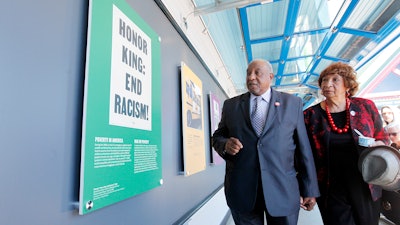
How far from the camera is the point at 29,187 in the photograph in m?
0.68

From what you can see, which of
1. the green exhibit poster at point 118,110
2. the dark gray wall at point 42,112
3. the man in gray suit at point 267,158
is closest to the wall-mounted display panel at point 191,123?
the green exhibit poster at point 118,110

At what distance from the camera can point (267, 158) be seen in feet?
3.95

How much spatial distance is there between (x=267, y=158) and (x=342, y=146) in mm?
568

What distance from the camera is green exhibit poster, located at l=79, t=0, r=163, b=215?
90 centimetres

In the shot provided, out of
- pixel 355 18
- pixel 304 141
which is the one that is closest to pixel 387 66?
pixel 355 18

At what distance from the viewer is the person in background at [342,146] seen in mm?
1310

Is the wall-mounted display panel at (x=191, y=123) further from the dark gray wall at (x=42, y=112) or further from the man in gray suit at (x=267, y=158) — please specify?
the dark gray wall at (x=42, y=112)

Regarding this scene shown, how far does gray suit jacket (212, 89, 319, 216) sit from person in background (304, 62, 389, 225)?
0.70ft

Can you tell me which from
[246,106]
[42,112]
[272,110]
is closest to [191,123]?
[246,106]

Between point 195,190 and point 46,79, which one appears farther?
point 195,190

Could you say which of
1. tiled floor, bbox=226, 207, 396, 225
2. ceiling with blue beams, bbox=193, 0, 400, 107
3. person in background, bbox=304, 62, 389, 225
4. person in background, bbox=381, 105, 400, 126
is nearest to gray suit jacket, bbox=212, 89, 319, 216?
person in background, bbox=304, 62, 389, 225

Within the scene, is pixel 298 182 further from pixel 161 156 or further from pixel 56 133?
pixel 56 133

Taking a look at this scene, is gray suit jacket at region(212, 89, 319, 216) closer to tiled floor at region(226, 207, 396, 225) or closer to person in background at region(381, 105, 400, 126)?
tiled floor at region(226, 207, 396, 225)

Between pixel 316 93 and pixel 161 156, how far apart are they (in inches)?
204
